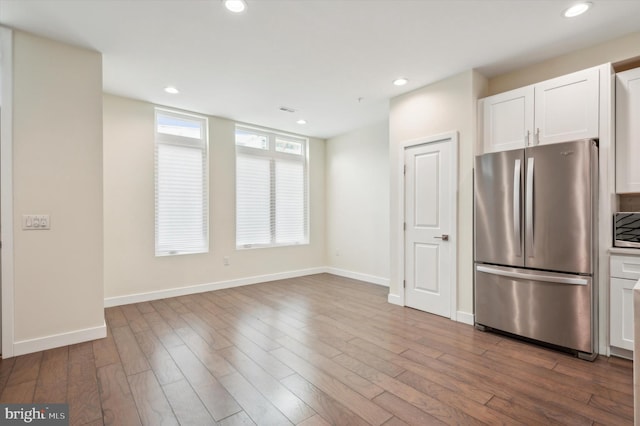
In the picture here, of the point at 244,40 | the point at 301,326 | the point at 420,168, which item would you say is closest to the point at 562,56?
the point at 420,168

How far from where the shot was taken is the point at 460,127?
11.1 ft

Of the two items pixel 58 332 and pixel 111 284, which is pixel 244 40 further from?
pixel 111 284

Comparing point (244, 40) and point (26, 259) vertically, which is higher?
point (244, 40)

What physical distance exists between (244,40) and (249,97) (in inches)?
53.9

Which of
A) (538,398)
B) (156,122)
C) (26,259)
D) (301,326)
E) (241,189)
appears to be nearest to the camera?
(538,398)

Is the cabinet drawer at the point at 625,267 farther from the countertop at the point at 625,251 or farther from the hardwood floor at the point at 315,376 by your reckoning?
the hardwood floor at the point at 315,376

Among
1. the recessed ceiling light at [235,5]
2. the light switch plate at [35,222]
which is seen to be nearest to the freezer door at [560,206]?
the recessed ceiling light at [235,5]

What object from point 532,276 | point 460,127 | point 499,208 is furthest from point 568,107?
point 532,276

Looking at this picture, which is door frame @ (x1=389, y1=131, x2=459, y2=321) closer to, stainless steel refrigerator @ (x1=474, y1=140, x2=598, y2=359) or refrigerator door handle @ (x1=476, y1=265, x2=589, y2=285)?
stainless steel refrigerator @ (x1=474, y1=140, x2=598, y2=359)

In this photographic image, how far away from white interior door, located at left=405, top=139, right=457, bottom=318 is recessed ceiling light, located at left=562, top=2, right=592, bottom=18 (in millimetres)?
1401

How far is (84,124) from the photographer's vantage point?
287 centimetres

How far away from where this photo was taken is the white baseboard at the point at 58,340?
2.57m

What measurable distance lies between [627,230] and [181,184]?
5.26 m

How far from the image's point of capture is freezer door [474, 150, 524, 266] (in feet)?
9.36
